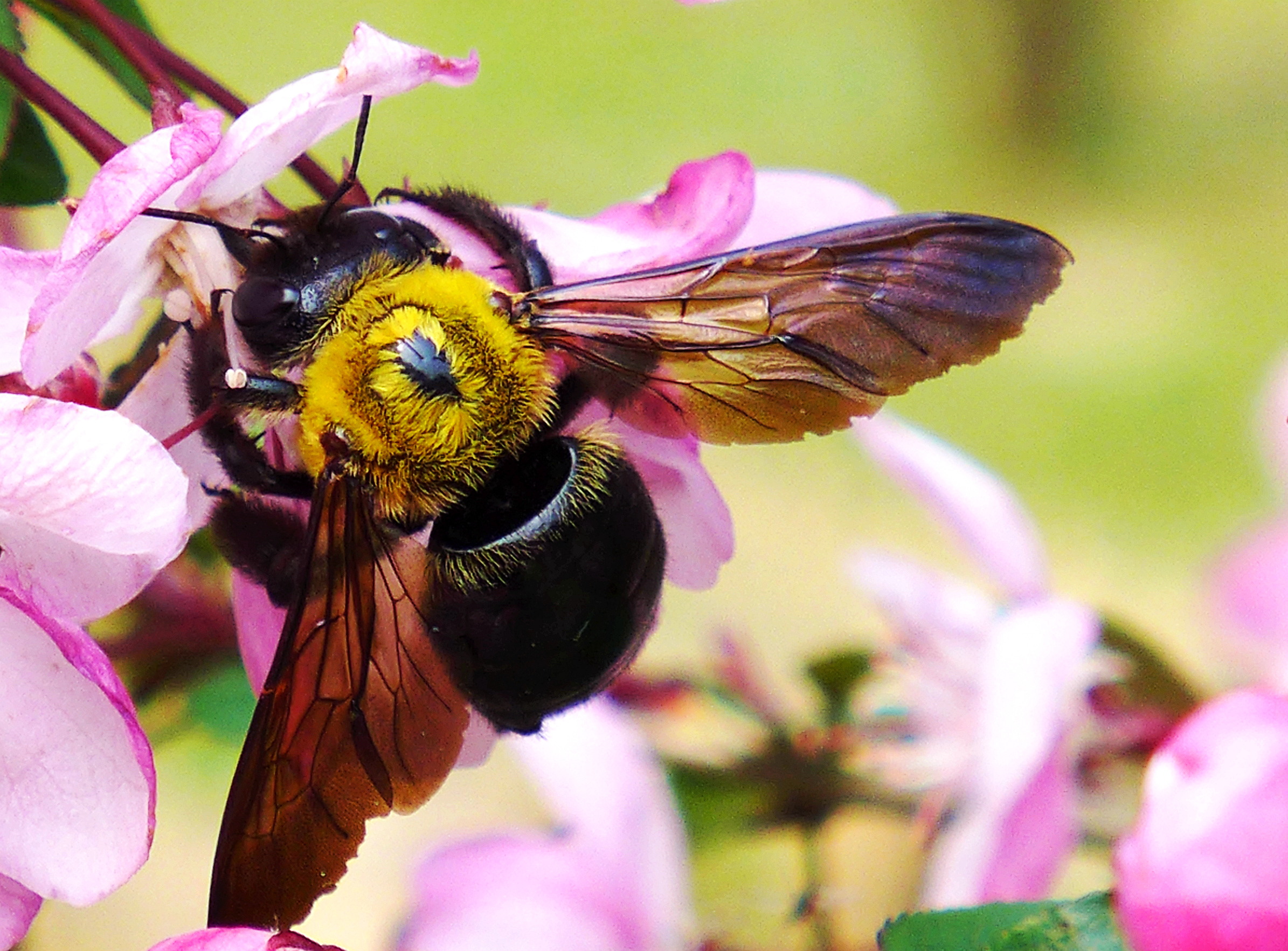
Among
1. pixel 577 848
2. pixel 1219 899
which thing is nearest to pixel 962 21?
pixel 577 848

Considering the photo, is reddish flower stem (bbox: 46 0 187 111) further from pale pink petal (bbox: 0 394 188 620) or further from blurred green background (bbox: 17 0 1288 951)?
blurred green background (bbox: 17 0 1288 951)

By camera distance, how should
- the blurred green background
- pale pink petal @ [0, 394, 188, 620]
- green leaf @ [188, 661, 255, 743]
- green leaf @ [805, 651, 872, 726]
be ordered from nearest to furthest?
pale pink petal @ [0, 394, 188, 620], green leaf @ [188, 661, 255, 743], green leaf @ [805, 651, 872, 726], the blurred green background

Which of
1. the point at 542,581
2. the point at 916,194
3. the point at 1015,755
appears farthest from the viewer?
the point at 916,194

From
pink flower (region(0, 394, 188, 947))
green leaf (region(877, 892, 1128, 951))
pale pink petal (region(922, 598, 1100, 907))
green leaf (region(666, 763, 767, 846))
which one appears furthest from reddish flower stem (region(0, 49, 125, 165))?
green leaf (region(666, 763, 767, 846))

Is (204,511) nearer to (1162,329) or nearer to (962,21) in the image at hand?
(1162,329)

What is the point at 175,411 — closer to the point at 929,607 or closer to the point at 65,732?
the point at 65,732

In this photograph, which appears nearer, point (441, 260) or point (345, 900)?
point (441, 260)

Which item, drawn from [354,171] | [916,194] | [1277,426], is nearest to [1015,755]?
[354,171]

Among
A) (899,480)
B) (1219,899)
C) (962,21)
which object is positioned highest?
(962,21)
